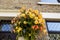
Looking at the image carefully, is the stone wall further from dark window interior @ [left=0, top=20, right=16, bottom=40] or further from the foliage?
the foliage

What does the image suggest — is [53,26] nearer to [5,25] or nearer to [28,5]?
[28,5]

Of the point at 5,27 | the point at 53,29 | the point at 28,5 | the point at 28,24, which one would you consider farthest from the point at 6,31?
the point at 28,24

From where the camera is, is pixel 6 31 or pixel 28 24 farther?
pixel 6 31

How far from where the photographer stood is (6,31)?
423 inches

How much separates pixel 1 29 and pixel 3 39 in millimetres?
495

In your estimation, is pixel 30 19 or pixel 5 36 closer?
pixel 30 19

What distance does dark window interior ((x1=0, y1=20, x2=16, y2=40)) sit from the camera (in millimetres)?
10648

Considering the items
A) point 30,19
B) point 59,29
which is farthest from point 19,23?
point 59,29

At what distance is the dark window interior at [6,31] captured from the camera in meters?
10.6

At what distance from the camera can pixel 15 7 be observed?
10.6 metres

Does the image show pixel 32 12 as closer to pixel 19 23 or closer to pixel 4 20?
pixel 19 23

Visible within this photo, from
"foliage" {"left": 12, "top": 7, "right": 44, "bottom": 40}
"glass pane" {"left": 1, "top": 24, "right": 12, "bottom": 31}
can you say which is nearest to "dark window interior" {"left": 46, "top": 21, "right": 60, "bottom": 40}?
"glass pane" {"left": 1, "top": 24, "right": 12, "bottom": 31}

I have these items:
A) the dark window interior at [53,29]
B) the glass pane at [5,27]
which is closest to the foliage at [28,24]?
the glass pane at [5,27]

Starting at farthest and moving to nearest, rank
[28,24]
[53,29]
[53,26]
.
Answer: [53,26]
[53,29]
[28,24]
